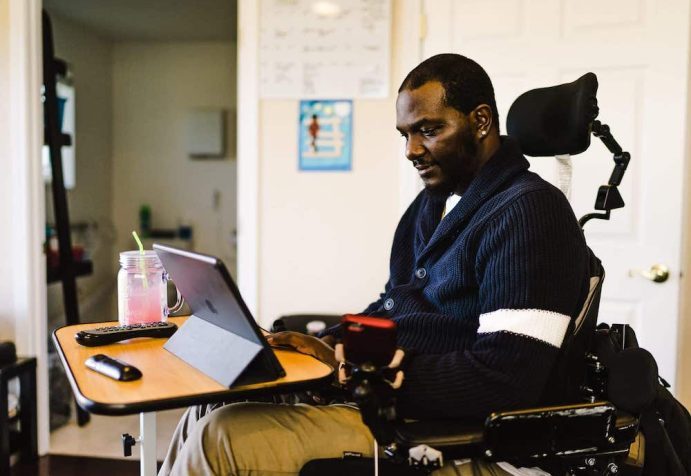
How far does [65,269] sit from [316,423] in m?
2.11

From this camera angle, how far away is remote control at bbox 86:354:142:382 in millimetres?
1101

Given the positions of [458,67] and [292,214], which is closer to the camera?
[458,67]

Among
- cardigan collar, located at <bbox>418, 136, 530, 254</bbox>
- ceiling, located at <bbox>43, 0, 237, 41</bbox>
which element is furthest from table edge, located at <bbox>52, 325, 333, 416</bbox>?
ceiling, located at <bbox>43, 0, 237, 41</bbox>

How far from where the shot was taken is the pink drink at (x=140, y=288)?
1.46m

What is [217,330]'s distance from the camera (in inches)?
49.6

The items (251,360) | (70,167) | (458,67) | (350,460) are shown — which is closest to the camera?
(251,360)

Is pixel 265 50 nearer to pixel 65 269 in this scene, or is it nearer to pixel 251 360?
pixel 65 269

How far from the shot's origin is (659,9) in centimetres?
220

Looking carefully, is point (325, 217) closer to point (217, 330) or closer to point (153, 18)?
point (217, 330)

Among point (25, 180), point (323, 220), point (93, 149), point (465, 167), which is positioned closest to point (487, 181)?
point (465, 167)

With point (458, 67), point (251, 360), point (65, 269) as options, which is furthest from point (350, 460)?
point (65, 269)

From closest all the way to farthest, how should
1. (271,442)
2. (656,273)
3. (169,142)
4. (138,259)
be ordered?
(271,442)
(138,259)
(656,273)
(169,142)

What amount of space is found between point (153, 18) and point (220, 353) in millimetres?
3477

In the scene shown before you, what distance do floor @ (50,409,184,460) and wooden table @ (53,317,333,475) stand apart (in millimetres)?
1383
